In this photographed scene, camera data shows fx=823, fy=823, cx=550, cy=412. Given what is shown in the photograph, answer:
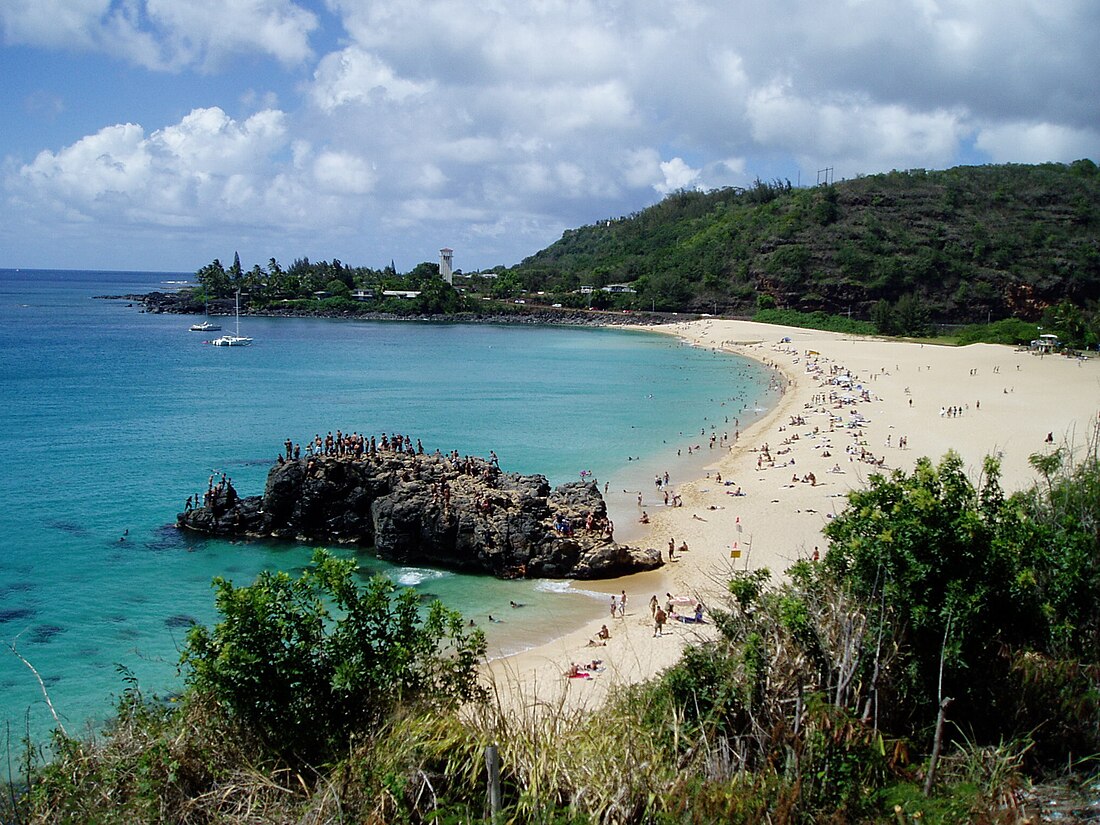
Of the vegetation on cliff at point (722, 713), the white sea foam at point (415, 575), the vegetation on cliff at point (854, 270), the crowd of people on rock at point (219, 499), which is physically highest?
the vegetation on cliff at point (854, 270)

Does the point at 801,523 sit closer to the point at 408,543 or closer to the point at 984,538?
the point at 408,543

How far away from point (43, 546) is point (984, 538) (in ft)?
87.5

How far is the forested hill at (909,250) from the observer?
365 ft

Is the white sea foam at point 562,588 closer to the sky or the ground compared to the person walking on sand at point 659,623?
closer to the ground

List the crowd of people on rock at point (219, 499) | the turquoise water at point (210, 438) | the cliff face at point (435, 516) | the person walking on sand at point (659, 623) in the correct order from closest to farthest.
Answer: the person walking on sand at point (659, 623) < the turquoise water at point (210, 438) < the cliff face at point (435, 516) < the crowd of people on rock at point (219, 499)

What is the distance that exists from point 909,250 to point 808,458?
94.0 meters

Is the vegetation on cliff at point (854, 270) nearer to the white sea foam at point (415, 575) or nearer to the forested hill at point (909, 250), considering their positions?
the forested hill at point (909, 250)

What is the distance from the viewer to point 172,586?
22.8 m

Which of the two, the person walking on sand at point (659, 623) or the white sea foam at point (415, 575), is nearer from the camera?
the person walking on sand at point (659, 623)

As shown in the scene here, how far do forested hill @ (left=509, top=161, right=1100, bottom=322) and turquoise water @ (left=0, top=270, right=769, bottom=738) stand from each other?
2873 cm

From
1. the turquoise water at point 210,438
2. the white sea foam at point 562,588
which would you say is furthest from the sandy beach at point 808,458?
the turquoise water at point 210,438

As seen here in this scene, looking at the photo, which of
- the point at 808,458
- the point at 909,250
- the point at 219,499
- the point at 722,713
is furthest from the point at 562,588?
the point at 909,250

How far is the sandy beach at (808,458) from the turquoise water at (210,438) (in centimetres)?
212

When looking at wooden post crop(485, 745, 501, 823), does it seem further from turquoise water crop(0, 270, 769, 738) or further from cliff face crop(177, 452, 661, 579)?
cliff face crop(177, 452, 661, 579)
